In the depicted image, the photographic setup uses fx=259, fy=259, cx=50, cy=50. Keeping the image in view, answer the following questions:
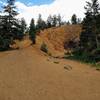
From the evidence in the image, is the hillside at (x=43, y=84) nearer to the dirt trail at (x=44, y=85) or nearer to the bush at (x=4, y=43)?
the dirt trail at (x=44, y=85)

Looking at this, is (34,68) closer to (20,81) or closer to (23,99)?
(20,81)

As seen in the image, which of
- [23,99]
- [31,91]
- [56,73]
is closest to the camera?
[23,99]

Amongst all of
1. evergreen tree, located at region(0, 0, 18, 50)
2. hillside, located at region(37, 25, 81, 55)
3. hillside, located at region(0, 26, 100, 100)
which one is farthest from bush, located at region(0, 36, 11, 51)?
hillside, located at region(37, 25, 81, 55)

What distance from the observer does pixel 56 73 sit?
2455 centimetres

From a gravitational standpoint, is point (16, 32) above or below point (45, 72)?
above

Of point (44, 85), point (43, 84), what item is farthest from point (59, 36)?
point (44, 85)

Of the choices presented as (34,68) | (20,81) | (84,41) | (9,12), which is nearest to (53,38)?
(84,41)

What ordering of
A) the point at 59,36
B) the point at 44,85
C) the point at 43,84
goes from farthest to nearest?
the point at 59,36 < the point at 43,84 < the point at 44,85

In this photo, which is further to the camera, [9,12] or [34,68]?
[9,12]

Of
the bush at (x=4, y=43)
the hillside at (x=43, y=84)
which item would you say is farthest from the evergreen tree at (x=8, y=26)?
the hillside at (x=43, y=84)

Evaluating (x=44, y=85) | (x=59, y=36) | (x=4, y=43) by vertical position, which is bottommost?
(x=44, y=85)

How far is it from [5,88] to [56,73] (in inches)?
271

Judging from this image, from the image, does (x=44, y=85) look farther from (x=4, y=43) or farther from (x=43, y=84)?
(x=4, y=43)

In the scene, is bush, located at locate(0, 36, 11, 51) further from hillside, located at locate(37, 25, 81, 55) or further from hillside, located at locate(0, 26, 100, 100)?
hillside, located at locate(37, 25, 81, 55)
